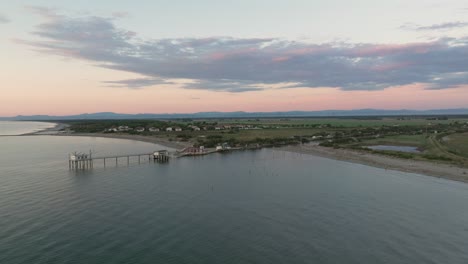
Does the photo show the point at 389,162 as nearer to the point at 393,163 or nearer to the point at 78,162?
the point at 393,163

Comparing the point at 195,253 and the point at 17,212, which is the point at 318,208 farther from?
the point at 17,212

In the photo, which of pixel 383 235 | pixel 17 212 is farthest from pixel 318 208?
pixel 17 212

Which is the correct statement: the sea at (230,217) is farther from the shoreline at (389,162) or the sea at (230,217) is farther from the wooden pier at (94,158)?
the wooden pier at (94,158)

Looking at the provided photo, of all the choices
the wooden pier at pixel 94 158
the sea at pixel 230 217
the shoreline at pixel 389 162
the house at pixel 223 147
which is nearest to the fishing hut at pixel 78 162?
the wooden pier at pixel 94 158

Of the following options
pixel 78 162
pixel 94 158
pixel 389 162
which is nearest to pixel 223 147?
pixel 94 158

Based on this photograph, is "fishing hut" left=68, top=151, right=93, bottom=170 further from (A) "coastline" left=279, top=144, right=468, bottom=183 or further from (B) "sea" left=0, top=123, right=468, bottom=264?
(A) "coastline" left=279, top=144, right=468, bottom=183

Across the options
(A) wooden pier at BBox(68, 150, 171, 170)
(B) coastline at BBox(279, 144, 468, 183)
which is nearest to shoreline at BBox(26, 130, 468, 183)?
(B) coastline at BBox(279, 144, 468, 183)
